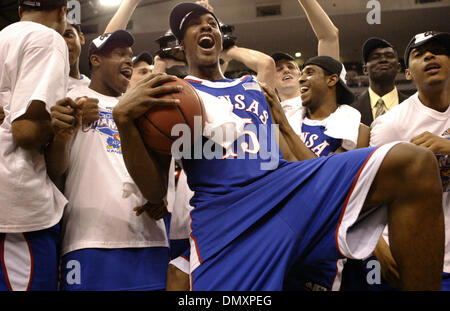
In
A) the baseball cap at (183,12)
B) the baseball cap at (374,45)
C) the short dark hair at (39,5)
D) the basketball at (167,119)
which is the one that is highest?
the short dark hair at (39,5)

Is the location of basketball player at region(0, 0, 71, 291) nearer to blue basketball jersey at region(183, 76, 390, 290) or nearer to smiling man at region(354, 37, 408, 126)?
blue basketball jersey at region(183, 76, 390, 290)

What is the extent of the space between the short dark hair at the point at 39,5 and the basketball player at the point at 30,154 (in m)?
0.18

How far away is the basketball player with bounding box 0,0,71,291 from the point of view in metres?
1.84

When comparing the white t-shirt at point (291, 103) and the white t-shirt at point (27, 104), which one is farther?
the white t-shirt at point (291, 103)

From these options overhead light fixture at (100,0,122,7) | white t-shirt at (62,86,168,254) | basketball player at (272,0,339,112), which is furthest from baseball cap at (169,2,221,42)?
overhead light fixture at (100,0,122,7)

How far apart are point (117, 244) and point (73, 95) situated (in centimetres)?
98

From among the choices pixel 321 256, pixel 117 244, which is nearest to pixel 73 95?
pixel 117 244

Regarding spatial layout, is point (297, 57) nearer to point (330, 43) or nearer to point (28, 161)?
point (330, 43)

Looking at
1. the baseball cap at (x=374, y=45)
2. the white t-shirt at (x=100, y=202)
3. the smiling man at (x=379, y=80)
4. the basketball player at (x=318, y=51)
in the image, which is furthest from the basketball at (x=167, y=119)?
the baseball cap at (x=374, y=45)

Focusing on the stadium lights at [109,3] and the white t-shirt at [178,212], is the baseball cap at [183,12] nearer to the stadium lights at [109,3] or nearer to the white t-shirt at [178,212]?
the white t-shirt at [178,212]

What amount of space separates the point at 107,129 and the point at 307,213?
133cm

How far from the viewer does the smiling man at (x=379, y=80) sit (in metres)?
3.67

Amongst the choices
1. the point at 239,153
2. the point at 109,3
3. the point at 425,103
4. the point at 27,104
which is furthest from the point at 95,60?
the point at 109,3

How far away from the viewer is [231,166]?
5.78 feet
